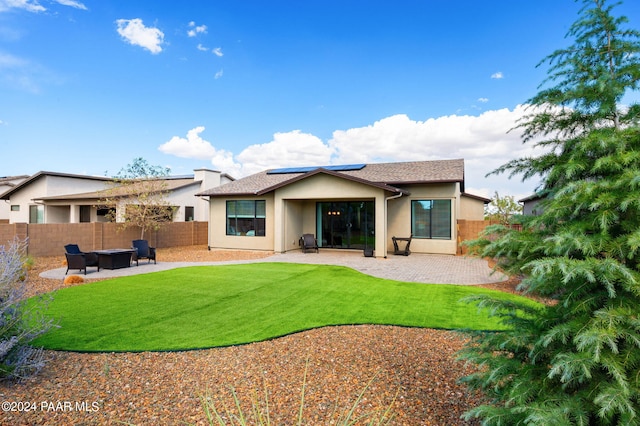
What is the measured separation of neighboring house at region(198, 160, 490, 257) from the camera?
1552 centimetres

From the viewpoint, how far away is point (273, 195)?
17.8 m

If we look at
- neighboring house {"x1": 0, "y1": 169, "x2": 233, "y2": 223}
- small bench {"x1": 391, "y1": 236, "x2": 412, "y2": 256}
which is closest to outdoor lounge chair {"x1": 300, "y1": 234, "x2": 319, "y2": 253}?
small bench {"x1": 391, "y1": 236, "x2": 412, "y2": 256}

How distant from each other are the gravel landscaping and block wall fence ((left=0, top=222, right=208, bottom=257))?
12.1 metres

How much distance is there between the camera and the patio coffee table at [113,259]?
11.7 meters

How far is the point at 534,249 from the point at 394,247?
14.6 metres

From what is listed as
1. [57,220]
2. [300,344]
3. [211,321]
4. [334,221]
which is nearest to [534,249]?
[300,344]

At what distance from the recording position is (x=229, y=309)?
273 inches

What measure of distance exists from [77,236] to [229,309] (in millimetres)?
12991

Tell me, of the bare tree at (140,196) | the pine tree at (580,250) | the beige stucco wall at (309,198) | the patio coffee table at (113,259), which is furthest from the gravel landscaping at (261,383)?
the bare tree at (140,196)

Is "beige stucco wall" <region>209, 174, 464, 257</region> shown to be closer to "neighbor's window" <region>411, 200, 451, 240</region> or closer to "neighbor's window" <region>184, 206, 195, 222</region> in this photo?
"neighbor's window" <region>411, 200, 451, 240</region>

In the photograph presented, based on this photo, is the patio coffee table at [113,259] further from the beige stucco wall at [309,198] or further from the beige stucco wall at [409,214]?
the beige stucco wall at [409,214]

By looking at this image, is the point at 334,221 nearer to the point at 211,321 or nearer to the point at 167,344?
the point at 211,321

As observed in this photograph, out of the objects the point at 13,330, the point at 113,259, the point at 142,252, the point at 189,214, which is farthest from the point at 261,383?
the point at 189,214

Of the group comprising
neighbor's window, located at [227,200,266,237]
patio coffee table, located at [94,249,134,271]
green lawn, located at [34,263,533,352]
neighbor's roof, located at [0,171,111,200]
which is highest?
neighbor's roof, located at [0,171,111,200]
